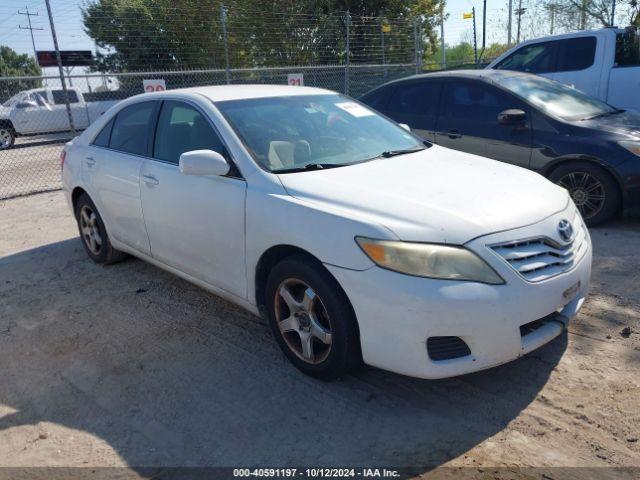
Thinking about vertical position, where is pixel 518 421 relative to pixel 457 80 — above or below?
below

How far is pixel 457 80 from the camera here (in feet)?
21.2

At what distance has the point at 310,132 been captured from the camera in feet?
12.5

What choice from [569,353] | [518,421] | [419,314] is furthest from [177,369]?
[569,353]

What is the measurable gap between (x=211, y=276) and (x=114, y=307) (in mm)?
1112

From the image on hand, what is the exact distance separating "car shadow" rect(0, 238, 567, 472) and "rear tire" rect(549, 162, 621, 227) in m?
2.59

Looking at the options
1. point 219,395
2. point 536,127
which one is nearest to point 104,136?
point 219,395

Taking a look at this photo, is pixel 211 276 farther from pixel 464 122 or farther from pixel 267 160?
pixel 464 122

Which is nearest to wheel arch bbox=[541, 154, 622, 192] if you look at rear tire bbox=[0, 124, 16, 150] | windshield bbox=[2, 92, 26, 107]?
rear tire bbox=[0, 124, 16, 150]

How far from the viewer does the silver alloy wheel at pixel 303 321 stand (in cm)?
300

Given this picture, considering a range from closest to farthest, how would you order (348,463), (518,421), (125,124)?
(348,463), (518,421), (125,124)

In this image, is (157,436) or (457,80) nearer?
(157,436)

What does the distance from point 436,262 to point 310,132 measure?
5.09 feet

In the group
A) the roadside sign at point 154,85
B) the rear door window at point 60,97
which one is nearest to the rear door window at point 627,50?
the roadside sign at point 154,85

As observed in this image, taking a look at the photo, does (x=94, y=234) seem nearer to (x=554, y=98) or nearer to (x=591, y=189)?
(x=591, y=189)
